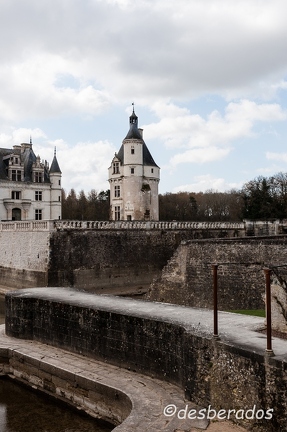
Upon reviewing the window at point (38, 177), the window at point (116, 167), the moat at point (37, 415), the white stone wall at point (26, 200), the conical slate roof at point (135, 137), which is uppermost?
the conical slate roof at point (135, 137)

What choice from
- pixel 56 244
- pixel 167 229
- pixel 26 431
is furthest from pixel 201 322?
pixel 167 229

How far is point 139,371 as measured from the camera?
9.23m

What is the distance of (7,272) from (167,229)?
942 centimetres

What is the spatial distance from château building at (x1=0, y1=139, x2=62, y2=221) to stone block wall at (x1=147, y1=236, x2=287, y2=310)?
1793 cm

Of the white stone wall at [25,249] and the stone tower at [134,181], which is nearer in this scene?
the white stone wall at [25,249]

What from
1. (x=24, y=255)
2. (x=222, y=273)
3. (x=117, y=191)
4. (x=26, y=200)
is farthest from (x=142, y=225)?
(x=26, y=200)

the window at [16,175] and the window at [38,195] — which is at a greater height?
the window at [16,175]

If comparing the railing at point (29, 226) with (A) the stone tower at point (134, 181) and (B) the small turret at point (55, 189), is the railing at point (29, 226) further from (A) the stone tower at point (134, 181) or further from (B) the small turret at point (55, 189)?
(A) the stone tower at point (134, 181)

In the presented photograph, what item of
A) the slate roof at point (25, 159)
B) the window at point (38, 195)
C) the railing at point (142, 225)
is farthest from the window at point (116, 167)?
the railing at point (142, 225)

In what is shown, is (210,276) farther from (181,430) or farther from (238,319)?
(181,430)

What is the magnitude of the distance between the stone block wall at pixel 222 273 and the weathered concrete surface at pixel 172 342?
6.92 m

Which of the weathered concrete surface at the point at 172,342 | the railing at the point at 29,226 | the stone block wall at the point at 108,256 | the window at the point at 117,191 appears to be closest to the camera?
the weathered concrete surface at the point at 172,342

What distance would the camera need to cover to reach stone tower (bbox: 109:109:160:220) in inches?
1420

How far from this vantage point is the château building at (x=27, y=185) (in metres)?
34.4
